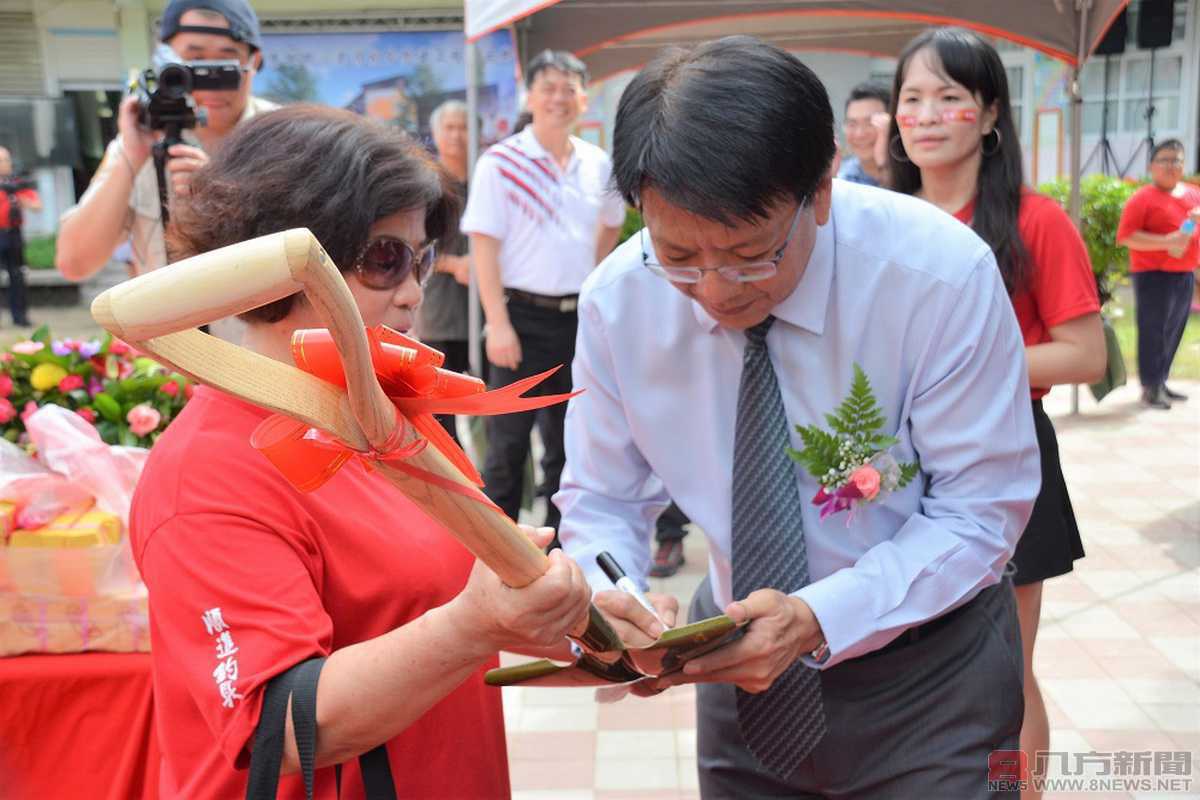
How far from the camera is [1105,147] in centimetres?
1764

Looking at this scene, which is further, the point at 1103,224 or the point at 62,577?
the point at 1103,224

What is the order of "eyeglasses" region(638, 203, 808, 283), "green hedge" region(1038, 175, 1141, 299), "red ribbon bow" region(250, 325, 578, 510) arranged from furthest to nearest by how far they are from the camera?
"green hedge" region(1038, 175, 1141, 299), "eyeglasses" region(638, 203, 808, 283), "red ribbon bow" region(250, 325, 578, 510)

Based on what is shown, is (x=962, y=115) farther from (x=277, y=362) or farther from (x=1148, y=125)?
(x=1148, y=125)

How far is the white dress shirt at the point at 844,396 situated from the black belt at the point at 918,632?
0.05 metres

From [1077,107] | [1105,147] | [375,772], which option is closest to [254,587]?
[375,772]

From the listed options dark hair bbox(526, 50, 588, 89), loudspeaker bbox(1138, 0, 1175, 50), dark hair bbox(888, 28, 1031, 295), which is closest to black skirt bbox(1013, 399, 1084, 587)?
dark hair bbox(888, 28, 1031, 295)

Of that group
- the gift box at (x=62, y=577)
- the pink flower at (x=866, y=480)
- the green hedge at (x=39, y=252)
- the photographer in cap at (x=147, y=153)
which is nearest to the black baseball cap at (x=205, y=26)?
the photographer in cap at (x=147, y=153)

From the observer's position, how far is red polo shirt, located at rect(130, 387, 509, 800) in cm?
123

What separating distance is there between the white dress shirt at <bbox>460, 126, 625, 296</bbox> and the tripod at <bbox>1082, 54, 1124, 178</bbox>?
1476cm

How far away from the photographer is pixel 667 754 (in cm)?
341

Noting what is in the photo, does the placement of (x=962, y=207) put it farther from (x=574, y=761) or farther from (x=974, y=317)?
(x=574, y=761)

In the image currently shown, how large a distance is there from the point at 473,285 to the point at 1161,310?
16.8ft

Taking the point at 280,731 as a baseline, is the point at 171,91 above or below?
above

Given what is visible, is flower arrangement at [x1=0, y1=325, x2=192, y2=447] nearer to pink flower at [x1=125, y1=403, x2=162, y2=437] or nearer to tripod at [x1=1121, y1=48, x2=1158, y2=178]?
pink flower at [x1=125, y1=403, x2=162, y2=437]
